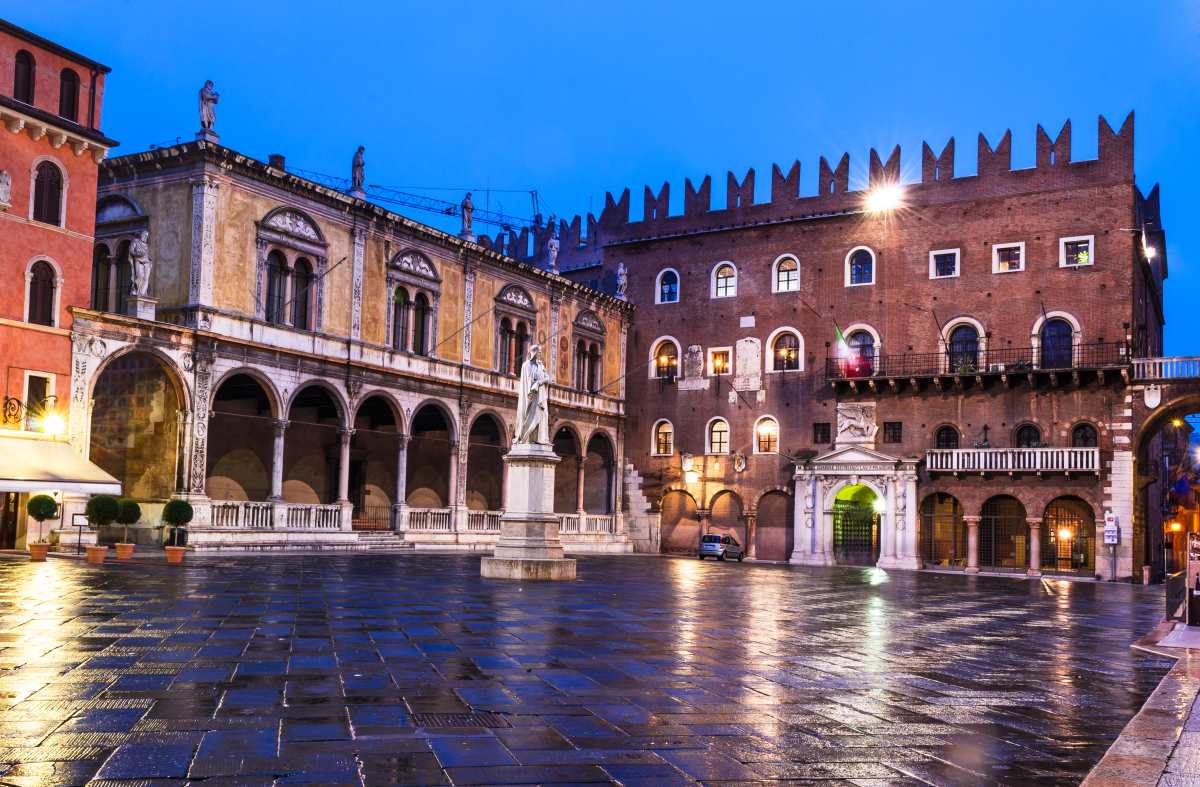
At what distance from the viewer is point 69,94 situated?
24625 millimetres

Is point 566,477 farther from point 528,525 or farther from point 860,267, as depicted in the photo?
Result: point 528,525

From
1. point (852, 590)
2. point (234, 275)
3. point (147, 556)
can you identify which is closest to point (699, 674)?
point (852, 590)

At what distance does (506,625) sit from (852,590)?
11793mm

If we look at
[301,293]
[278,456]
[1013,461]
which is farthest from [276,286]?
[1013,461]

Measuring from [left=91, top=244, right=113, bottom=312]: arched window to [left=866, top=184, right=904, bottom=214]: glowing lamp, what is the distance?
2479 centimetres

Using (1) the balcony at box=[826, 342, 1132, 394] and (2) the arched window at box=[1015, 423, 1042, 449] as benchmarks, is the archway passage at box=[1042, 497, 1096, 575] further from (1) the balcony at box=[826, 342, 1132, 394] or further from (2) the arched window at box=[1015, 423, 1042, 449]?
(1) the balcony at box=[826, 342, 1132, 394]

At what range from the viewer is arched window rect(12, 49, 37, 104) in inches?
925

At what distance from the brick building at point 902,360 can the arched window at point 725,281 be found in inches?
3.0

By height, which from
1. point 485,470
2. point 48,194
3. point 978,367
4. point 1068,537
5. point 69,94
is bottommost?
point 1068,537

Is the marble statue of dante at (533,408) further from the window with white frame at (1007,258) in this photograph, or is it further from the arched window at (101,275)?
the window with white frame at (1007,258)

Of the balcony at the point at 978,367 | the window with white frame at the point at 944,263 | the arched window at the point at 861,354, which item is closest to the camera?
the balcony at the point at 978,367

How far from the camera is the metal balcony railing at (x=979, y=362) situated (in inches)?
1391

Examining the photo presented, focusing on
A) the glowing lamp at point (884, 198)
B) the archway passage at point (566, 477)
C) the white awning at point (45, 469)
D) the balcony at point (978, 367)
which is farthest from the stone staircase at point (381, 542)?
the glowing lamp at point (884, 198)

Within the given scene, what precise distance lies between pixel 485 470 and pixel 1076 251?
21.6m
